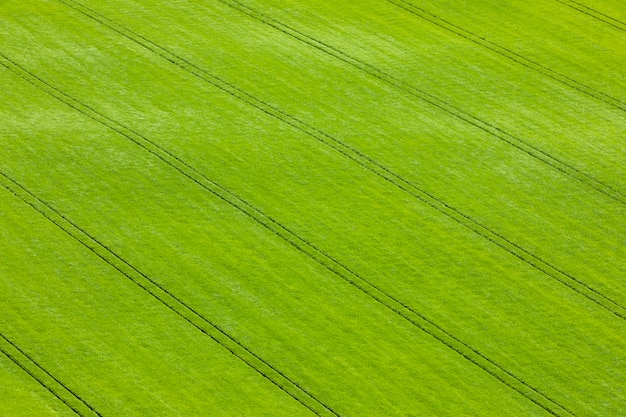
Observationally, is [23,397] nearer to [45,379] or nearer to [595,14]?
[45,379]

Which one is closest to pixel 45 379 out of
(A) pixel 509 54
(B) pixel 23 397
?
(B) pixel 23 397

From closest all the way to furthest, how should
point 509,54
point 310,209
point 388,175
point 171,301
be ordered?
point 171,301
point 310,209
point 388,175
point 509,54

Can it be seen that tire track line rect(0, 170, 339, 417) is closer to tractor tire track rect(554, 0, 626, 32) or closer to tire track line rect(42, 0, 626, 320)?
tire track line rect(42, 0, 626, 320)

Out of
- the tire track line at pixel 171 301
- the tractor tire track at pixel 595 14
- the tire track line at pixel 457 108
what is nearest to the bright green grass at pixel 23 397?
the tire track line at pixel 171 301

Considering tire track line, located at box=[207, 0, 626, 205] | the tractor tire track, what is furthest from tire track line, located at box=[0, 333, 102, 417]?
the tractor tire track

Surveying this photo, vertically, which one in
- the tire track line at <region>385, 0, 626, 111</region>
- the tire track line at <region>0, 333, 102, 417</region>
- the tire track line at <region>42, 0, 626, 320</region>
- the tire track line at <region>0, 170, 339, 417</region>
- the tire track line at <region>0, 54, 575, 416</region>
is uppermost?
the tire track line at <region>385, 0, 626, 111</region>

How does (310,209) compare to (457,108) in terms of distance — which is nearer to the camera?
(310,209)
